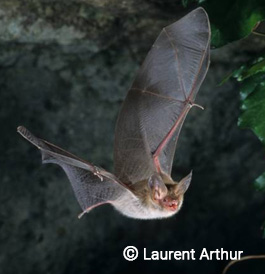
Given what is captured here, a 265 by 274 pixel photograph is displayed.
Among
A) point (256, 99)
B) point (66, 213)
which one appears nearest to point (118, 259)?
point (66, 213)

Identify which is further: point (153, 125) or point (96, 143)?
point (96, 143)

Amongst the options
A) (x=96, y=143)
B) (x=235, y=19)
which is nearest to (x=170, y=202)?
(x=235, y=19)

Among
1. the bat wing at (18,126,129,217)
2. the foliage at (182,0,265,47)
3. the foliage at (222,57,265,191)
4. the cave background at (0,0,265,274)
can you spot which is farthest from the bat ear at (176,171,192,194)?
the cave background at (0,0,265,274)

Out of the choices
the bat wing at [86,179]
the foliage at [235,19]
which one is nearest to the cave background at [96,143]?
the foliage at [235,19]

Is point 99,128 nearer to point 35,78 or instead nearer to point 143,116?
point 35,78

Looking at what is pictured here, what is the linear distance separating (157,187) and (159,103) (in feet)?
0.96

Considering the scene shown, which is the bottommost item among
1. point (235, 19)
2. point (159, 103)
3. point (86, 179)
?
point (86, 179)

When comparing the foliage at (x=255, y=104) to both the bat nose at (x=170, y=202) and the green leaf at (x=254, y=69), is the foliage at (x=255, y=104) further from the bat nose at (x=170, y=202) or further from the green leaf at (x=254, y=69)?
the bat nose at (x=170, y=202)

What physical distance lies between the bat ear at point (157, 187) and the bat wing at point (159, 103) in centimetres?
14

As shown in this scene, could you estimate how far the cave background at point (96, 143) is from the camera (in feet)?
7.18

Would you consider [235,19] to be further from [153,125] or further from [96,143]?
[96,143]

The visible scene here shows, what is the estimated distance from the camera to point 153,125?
187 centimetres

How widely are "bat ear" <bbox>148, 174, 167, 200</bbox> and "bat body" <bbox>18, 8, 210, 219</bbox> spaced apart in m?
0.02

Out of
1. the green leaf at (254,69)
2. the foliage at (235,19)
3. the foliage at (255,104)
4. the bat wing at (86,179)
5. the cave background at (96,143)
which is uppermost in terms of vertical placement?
the foliage at (235,19)
